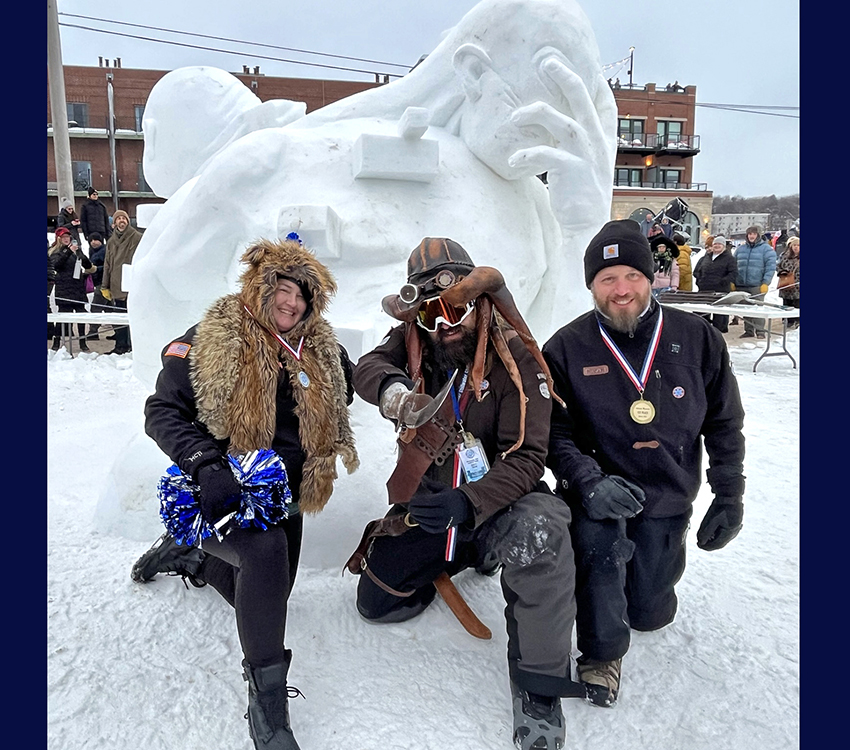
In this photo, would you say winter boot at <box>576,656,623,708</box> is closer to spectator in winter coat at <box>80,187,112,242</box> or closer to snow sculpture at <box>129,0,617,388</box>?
snow sculpture at <box>129,0,617,388</box>

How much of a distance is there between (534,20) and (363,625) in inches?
110

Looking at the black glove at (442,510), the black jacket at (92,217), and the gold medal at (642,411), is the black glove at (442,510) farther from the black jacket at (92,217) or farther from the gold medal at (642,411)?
the black jacket at (92,217)

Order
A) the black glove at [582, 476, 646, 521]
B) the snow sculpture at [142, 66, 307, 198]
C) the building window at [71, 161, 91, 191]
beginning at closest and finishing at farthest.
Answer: the black glove at [582, 476, 646, 521]
the snow sculpture at [142, 66, 307, 198]
the building window at [71, 161, 91, 191]

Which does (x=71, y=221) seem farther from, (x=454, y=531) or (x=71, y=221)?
(x=454, y=531)

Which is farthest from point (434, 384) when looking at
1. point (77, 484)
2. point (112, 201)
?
point (112, 201)

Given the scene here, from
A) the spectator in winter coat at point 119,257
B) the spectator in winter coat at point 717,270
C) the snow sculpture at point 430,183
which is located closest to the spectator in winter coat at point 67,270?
the spectator in winter coat at point 119,257

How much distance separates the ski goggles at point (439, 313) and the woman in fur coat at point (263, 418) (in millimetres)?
315

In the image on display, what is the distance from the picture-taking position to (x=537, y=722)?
1.90 meters

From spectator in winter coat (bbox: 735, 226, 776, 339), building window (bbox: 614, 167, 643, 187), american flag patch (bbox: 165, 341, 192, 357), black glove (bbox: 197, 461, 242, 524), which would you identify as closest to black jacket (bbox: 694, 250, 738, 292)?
spectator in winter coat (bbox: 735, 226, 776, 339)

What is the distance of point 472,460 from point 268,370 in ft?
2.30

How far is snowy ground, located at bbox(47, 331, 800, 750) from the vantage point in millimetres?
1946

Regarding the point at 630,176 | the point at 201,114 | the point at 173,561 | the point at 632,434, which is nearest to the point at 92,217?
the point at 201,114

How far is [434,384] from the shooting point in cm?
224

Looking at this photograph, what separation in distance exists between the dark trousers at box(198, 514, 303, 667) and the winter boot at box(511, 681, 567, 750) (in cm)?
71
